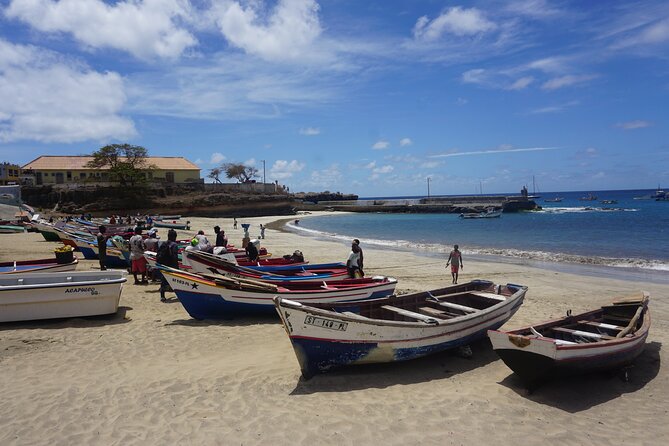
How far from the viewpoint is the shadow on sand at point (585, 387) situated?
667 cm

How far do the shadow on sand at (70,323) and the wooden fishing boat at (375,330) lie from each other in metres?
5.01

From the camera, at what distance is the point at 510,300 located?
9.02 meters

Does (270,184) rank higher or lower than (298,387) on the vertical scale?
higher

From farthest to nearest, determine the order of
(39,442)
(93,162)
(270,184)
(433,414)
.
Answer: (270,184) → (93,162) → (433,414) → (39,442)

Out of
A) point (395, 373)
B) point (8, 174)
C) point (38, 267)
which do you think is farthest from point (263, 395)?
point (8, 174)

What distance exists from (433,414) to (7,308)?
29.0 ft

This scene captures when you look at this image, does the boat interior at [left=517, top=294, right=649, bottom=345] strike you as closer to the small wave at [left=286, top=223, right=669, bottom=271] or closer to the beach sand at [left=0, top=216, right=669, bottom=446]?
the beach sand at [left=0, top=216, right=669, bottom=446]

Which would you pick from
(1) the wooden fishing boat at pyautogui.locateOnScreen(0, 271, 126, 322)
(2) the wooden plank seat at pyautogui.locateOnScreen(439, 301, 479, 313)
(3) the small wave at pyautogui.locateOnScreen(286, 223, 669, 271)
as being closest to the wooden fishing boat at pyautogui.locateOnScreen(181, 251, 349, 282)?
(1) the wooden fishing boat at pyautogui.locateOnScreen(0, 271, 126, 322)

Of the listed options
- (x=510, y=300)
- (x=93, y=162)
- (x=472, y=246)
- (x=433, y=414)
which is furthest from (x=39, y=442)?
(x=93, y=162)

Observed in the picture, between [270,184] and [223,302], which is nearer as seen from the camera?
[223,302]

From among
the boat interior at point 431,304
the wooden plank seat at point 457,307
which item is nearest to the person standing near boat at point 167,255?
the boat interior at point 431,304

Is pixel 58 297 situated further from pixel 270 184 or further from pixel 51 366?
pixel 270 184

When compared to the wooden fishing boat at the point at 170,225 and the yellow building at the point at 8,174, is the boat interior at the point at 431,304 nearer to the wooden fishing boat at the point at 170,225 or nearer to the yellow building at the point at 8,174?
the wooden fishing boat at the point at 170,225

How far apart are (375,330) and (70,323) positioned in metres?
6.86
